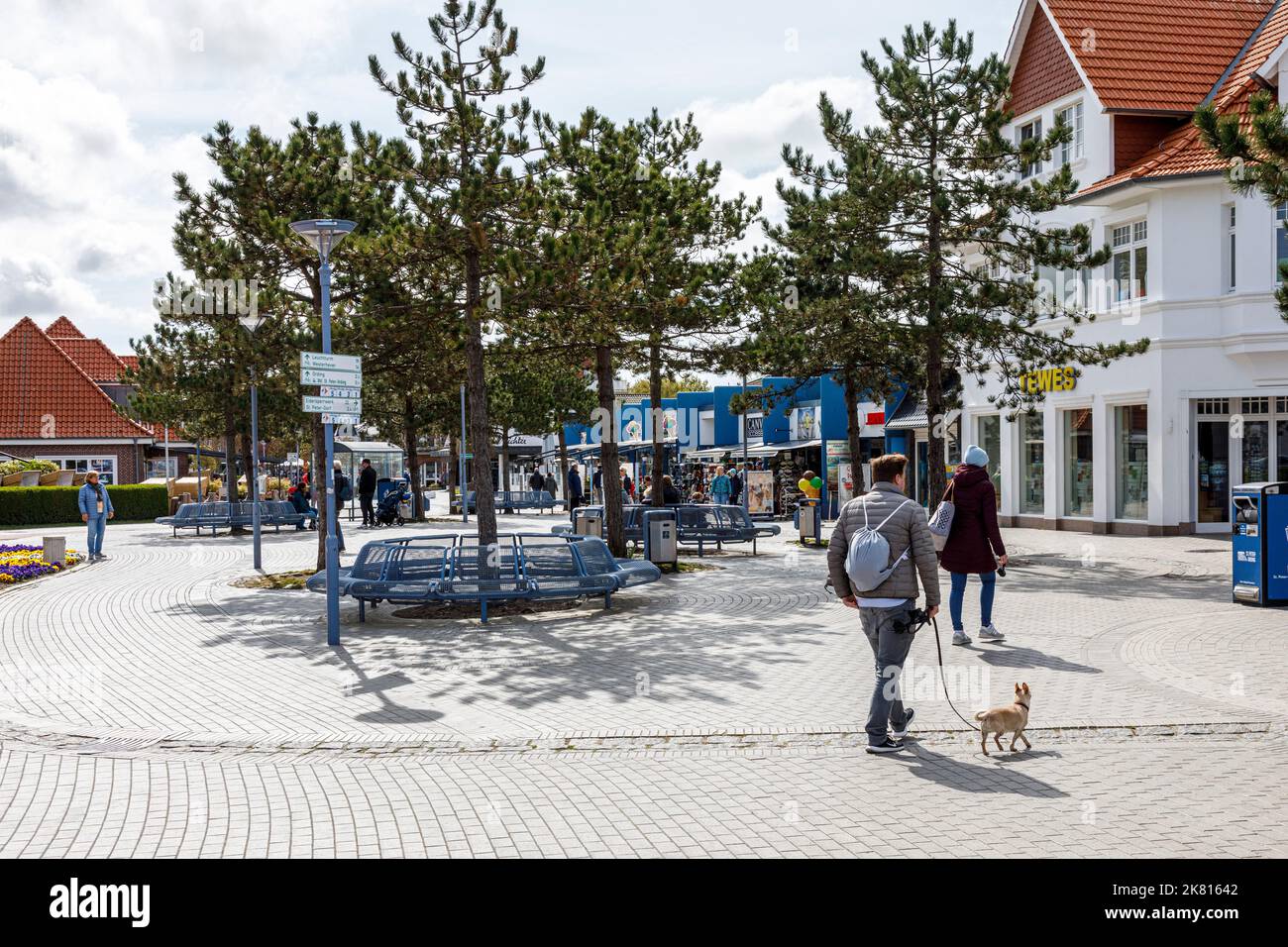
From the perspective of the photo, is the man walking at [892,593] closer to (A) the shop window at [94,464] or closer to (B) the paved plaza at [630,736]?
(B) the paved plaza at [630,736]

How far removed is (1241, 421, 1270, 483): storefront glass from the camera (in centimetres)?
2428

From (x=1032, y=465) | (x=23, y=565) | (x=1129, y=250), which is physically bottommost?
(x=23, y=565)

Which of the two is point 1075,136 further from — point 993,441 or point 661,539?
point 661,539

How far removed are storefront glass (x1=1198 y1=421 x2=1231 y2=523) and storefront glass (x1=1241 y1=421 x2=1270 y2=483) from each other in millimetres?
333

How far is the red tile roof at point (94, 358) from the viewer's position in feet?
207

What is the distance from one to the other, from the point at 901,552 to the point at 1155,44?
24.9m

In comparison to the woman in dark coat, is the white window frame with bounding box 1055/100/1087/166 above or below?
above

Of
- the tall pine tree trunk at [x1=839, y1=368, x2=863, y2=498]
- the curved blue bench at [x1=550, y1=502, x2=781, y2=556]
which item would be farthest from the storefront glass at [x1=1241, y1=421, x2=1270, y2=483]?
the curved blue bench at [x1=550, y1=502, x2=781, y2=556]

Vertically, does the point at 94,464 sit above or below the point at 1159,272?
below

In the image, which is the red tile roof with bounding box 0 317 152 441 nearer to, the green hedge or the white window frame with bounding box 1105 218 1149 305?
the green hedge

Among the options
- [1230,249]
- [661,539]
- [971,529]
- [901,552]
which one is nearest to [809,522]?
[661,539]

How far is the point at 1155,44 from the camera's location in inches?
1082

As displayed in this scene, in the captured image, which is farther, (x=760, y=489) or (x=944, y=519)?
(x=760, y=489)

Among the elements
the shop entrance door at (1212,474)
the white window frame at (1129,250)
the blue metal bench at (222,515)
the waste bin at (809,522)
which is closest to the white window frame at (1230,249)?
the white window frame at (1129,250)
